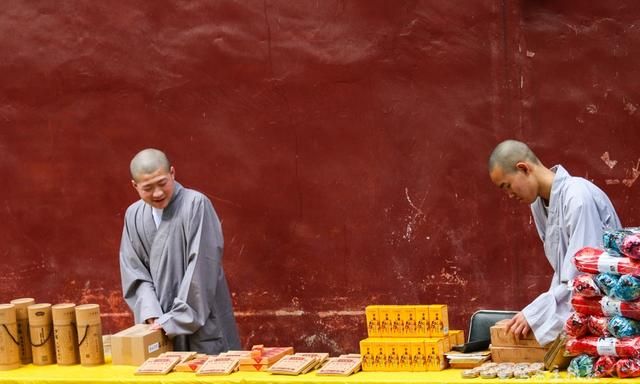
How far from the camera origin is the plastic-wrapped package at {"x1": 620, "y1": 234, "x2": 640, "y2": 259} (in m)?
4.50

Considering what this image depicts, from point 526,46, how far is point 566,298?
8.28 ft

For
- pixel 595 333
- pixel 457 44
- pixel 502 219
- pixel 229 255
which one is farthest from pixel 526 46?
pixel 595 333

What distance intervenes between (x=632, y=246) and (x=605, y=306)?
0.27 m

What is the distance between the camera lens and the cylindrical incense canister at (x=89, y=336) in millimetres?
5547

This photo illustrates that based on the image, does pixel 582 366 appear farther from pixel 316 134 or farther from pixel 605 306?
pixel 316 134

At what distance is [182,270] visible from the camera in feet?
20.2

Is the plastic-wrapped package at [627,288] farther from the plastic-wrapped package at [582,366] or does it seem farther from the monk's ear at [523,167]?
the monk's ear at [523,167]

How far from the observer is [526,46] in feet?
23.7

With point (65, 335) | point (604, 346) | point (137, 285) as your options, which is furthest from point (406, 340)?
point (137, 285)

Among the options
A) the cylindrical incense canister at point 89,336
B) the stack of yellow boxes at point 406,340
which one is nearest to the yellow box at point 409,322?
the stack of yellow boxes at point 406,340

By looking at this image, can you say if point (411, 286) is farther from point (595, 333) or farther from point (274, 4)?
point (595, 333)

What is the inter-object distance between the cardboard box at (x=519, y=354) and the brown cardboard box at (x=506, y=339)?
0.02 metres

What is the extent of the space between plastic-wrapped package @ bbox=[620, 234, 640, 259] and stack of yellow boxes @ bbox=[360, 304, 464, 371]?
2.97 feet

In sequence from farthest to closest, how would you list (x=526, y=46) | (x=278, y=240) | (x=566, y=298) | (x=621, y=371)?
1. (x=278, y=240)
2. (x=526, y=46)
3. (x=566, y=298)
4. (x=621, y=371)
